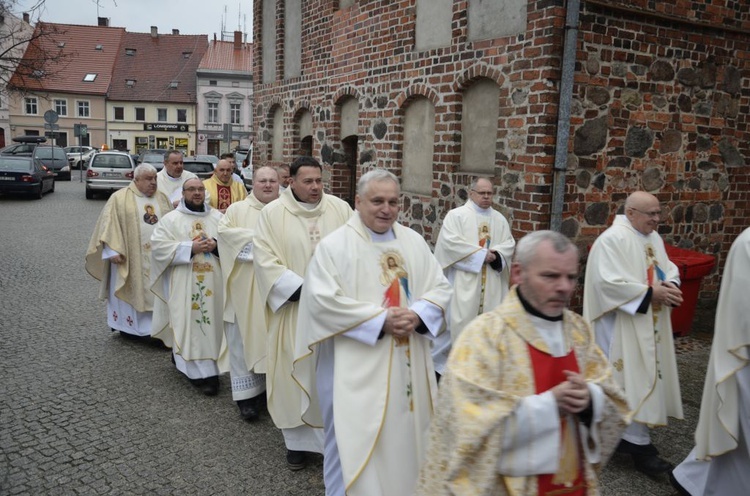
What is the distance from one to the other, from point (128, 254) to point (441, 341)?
147 inches

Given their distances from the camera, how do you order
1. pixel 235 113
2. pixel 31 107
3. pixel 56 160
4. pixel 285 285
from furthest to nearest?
pixel 235 113 → pixel 31 107 → pixel 56 160 → pixel 285 285

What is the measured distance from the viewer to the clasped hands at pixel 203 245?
20.0 feet

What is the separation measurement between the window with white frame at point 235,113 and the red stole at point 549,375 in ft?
181

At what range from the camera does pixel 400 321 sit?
346cm

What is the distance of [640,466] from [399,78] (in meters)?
6.29

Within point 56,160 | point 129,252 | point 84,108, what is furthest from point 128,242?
point 84,108

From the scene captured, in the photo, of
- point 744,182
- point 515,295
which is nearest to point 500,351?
point 515,295

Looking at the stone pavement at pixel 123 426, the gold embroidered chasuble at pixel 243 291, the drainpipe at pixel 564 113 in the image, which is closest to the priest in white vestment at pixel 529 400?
the stone pavement at pixel 123 426

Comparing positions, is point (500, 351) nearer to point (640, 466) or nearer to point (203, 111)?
point (640, 466)

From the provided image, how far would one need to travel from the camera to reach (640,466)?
14.8ft

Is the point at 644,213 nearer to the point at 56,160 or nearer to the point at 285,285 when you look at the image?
the point at 285,285

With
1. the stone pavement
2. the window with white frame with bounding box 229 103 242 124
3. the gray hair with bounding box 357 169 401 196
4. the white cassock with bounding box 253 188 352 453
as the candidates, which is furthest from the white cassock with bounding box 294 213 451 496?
the window with white frame with bounding box 229 103 242 124

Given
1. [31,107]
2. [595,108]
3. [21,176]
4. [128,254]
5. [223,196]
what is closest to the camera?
[595,108]

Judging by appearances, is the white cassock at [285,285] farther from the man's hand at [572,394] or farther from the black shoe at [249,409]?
the man's hand at [572,394]
